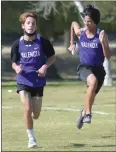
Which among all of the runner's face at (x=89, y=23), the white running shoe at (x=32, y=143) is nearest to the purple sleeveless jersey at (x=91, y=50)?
the runner's face at (x=89, y=23)

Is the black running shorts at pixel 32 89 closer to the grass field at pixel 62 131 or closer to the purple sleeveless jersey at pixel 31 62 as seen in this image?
the purple sleeveless jersey at pixel 31 62

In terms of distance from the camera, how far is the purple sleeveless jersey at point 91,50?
1005 cm

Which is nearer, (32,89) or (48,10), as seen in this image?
(32,89)

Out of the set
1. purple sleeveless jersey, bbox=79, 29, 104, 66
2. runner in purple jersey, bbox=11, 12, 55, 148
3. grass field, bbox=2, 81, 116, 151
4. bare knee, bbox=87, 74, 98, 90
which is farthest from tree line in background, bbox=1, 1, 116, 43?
runner in purple jersey, bbox=11, 12, 55, 148

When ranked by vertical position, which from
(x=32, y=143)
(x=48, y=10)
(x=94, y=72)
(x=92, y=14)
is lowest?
(x=48, y=10)

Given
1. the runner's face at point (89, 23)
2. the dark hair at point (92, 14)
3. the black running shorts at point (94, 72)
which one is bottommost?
the black running shorts at point (94, 72)

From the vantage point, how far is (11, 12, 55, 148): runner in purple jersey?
923 cm

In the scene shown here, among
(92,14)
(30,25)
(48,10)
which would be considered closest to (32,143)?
(30,25)

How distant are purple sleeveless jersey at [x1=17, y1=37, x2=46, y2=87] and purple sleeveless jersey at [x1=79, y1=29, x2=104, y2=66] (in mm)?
1024

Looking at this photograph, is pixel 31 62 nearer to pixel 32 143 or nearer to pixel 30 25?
pixel 30 25

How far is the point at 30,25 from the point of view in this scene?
30.1 ft

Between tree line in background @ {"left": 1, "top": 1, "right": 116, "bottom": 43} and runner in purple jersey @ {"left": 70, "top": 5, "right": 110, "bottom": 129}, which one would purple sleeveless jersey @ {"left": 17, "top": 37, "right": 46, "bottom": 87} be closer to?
runner in purple jersey @ {"left": 70, "top": 5, "right": 110, "bottom": 129}

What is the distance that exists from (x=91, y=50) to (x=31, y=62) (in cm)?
123

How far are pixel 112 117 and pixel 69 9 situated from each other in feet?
72.6
